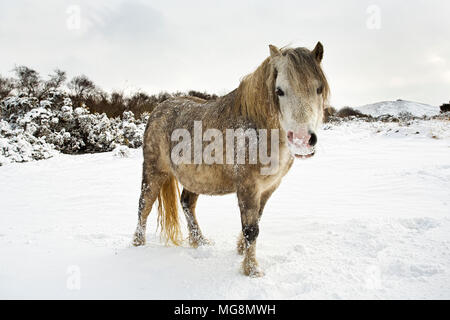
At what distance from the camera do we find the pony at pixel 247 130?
189 centimetres

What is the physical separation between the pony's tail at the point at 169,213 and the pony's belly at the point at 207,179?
66 centimetres

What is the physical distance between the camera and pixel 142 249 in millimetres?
2875

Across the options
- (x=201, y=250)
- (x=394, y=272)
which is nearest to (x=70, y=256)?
(x=201, y=250)

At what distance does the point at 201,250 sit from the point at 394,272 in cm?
165

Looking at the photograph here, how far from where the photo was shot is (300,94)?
188cm

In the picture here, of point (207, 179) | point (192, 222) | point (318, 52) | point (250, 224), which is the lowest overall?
point (192, 222)

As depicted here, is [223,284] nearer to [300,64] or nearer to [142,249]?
[142,249]

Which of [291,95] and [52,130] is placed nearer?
[291,95]

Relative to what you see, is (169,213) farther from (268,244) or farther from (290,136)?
(290,136)

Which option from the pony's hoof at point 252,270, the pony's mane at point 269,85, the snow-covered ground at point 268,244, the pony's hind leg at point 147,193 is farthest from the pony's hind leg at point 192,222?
the pony's mane at point 269,85

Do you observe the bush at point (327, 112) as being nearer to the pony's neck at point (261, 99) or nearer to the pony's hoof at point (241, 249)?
the pony's neck at point (261, 99)

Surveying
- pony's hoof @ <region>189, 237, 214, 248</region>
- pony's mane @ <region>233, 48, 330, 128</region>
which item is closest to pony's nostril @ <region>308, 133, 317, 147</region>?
pony's mane @ <region>233, 48, 330, 128</region>

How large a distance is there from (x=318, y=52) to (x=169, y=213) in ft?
7.46

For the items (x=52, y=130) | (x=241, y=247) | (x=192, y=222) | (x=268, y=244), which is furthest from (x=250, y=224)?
(x=52, y=130)
